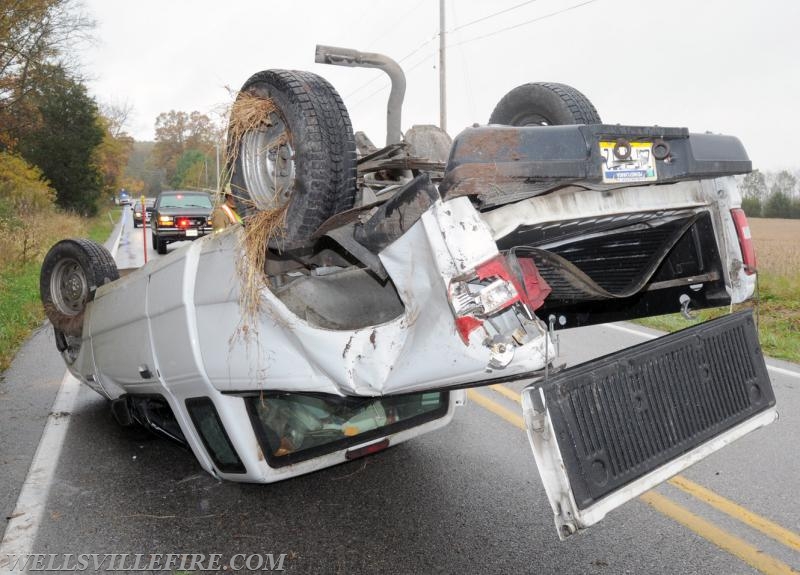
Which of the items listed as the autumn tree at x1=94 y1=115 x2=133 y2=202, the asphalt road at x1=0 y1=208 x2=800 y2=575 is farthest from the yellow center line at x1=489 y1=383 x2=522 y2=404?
the autumn tree at x1=94 y1=115 x2=133 y2=202

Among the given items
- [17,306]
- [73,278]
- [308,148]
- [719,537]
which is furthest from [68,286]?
[17,306]

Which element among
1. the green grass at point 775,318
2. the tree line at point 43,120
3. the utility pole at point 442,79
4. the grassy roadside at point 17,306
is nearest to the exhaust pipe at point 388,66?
the green grass at point 775,318

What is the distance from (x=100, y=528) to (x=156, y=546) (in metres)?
0.40

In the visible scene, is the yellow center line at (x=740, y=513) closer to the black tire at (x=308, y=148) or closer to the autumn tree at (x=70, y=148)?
the black tire at (x=308, y=148)

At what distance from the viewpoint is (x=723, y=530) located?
3461 millimetres

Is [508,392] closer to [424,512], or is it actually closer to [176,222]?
[424,512]

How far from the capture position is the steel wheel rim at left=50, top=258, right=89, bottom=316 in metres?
5.12

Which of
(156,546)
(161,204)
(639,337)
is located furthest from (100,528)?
(161,204)

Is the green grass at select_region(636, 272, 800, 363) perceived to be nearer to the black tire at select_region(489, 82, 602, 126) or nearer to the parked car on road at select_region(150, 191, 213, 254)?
the black tire at select_region(489, 82, 602, 126)

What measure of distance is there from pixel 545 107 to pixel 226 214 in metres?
1.92

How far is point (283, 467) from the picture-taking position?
3570 millimetres

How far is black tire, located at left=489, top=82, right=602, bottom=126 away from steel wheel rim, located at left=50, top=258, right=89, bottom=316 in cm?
316

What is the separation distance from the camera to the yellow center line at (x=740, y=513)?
132 inches

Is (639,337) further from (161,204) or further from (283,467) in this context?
(161,204)
